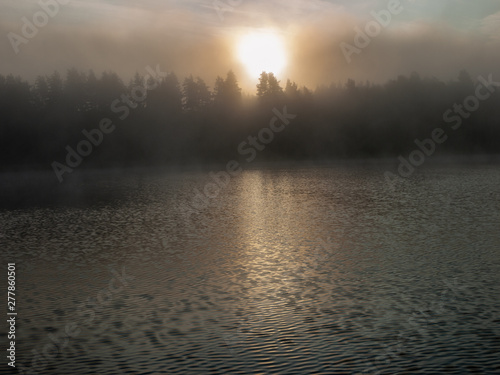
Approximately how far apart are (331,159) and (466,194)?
126 metres

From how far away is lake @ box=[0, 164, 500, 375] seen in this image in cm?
1819

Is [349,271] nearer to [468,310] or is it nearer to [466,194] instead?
[468,310]

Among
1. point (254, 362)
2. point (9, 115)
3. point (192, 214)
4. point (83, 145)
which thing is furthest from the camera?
point (83, 145)

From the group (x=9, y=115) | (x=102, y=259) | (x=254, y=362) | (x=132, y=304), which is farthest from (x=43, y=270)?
(x=9, y=115)

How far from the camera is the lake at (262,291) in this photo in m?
18.2

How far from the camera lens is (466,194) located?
6625cm

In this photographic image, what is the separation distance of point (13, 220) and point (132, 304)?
36.2 metres

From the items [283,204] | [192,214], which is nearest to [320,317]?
[192,214]

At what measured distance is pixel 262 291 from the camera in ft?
86.2

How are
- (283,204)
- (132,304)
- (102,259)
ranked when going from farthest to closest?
(283,204) < (102,259) < (132,304)

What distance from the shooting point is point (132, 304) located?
2491cm

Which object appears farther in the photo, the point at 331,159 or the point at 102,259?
the point at 331,159

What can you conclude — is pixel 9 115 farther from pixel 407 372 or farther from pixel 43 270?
pixel 407 372

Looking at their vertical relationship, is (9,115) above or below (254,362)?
above
